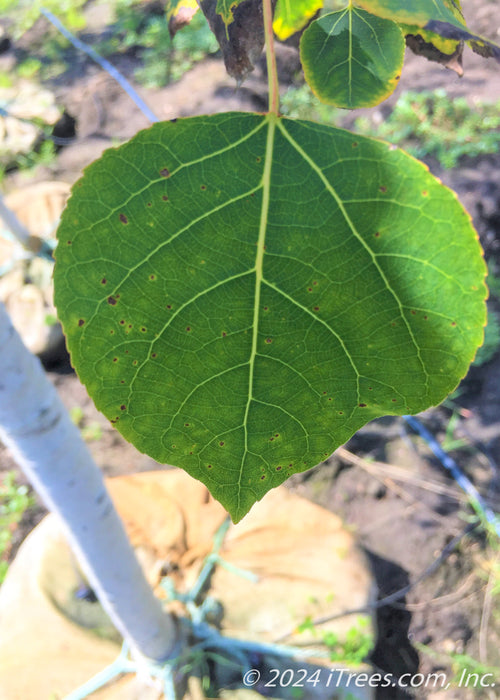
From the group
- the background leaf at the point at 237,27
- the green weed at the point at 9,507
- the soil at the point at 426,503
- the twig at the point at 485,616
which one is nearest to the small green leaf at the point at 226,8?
the background leaf at the point at 237,27

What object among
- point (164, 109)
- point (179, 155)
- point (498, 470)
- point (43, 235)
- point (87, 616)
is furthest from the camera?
point (164, 109)

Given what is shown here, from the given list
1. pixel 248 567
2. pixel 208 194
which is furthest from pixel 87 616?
pixel 208 194

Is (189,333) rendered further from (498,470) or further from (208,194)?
(498,470)

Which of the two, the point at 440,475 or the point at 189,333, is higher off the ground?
the point at 189,333

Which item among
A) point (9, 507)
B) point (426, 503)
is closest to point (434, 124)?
point (426, 503)

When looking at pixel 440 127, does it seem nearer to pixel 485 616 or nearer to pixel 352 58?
pixel 485 616

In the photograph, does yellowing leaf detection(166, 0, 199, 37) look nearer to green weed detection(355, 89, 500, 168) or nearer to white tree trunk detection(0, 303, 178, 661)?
white tree trunk detection(0, 303, 178, 661)

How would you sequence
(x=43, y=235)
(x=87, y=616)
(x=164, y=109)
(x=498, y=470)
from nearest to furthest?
(x=87, y=616), (x=498, y=470), (x=43, y=235), (x=164, y=109)
